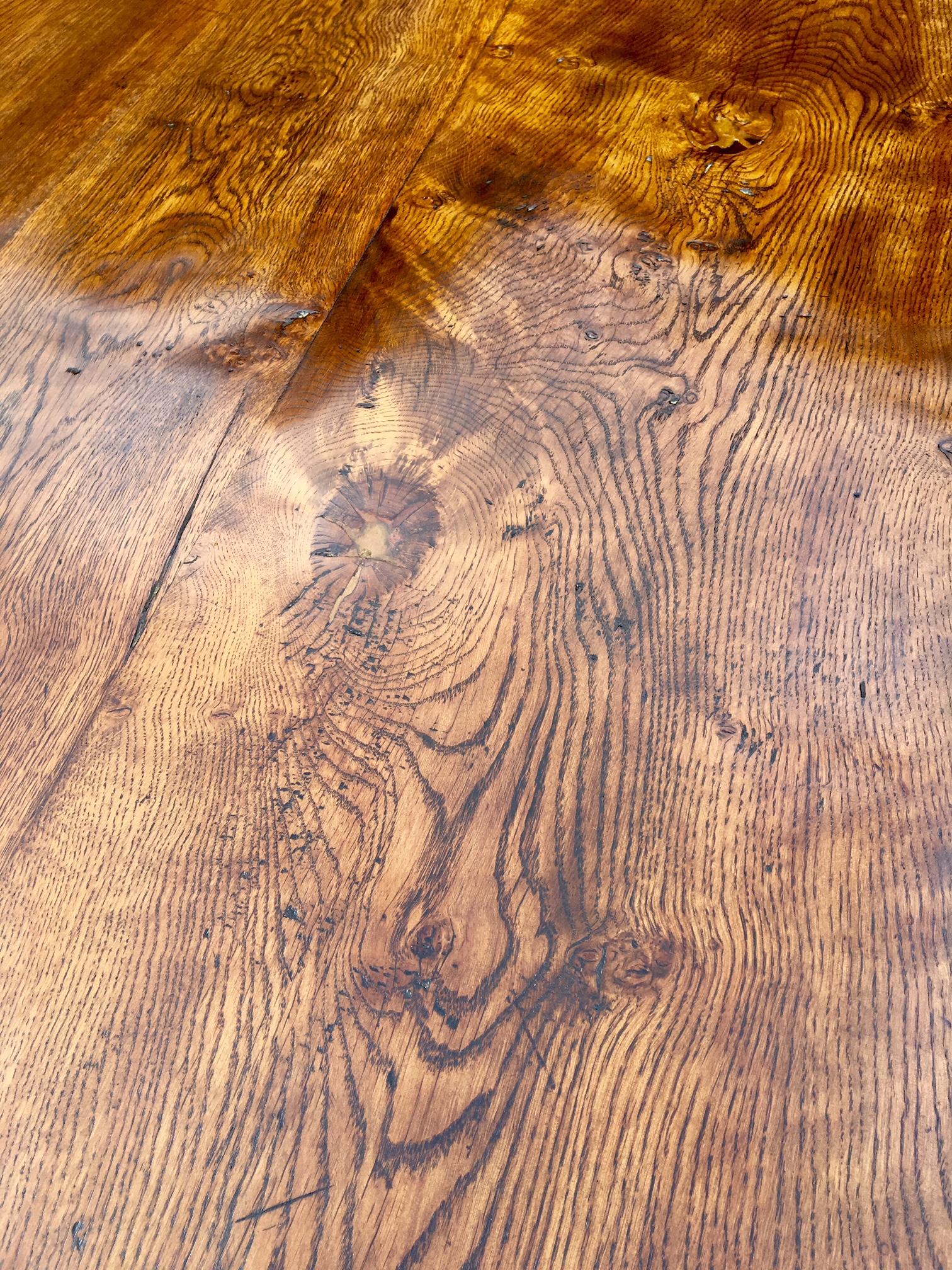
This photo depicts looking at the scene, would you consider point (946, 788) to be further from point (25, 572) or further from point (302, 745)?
point (25, 572)

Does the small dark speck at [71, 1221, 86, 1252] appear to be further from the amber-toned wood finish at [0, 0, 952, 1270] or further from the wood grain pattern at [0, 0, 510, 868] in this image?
the wood grain pattern at [0, 0, 510, 868]

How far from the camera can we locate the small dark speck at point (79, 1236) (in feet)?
1.75

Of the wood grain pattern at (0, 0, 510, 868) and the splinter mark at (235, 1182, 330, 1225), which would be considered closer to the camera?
the splinter mark at (235, 1182, 330, 1225)

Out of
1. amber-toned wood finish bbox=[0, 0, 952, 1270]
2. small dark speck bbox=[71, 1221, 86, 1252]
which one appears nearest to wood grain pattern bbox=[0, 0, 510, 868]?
amber-toned wood finish bbox=[0, 0, 952, 1270]

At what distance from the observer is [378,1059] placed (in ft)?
1.90

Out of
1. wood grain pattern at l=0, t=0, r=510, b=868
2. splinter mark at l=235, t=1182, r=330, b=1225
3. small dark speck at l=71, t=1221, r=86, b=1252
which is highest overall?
wood grain pattern at l=0, t=0, r=510, b=868

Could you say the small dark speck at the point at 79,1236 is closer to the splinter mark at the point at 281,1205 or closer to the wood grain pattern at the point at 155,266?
the splinter mark at the point at 281,1205

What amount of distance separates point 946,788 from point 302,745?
0.40 m

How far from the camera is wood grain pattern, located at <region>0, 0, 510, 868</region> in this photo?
0.76 meters

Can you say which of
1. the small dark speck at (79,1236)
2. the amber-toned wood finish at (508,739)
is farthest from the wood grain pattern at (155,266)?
the small dark speck at (79,1236)

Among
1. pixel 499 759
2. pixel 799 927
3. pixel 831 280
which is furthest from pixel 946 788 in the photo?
pixel 831 280

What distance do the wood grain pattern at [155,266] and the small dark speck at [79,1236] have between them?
0.73 feet

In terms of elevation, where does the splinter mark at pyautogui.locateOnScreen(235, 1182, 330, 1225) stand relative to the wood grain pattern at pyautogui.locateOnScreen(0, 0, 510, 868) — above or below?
below

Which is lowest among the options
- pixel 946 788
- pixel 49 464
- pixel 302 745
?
pixel 946 788
